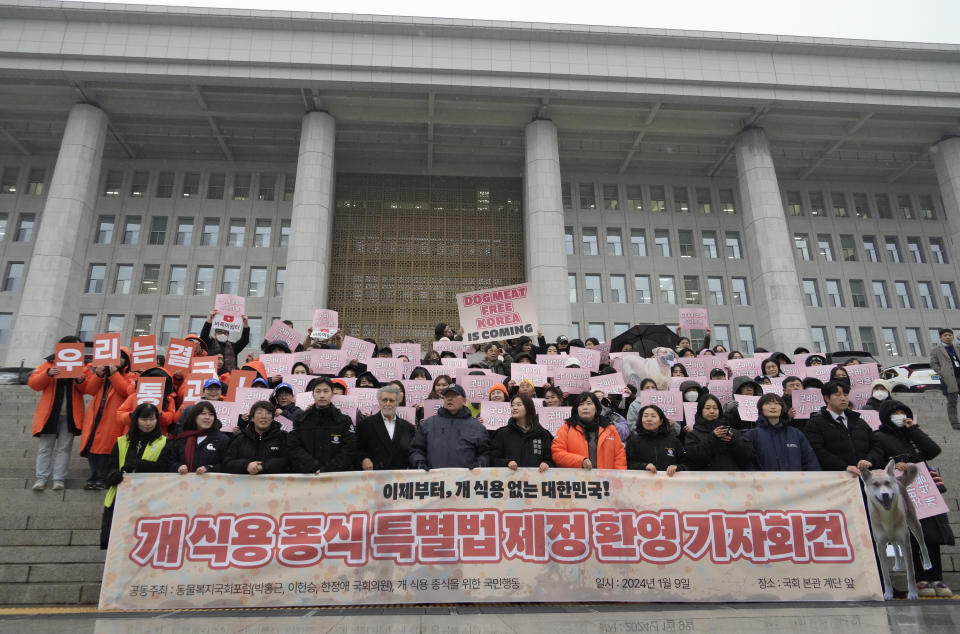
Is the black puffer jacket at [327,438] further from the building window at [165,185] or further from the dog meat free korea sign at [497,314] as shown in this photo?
the building window at [165,185]

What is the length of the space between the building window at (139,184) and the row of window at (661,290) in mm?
23646

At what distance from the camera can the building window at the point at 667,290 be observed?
33.3m

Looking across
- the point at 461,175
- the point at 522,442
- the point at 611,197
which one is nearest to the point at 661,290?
the point at 611,197

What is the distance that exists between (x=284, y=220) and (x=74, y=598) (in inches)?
1143

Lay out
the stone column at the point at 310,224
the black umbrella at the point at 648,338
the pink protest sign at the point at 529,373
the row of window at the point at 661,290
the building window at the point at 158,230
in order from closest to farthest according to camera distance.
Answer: the pink protest sign at the point at 529,373 → the black umbrella at the point at 648,338 → the stone column at the point at 310,224 → the building window at the point at 158,230 → the row of window at the point at 661,290

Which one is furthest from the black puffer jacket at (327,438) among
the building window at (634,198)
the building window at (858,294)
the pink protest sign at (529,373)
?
the building window at (858,294)

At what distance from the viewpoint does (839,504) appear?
19.9ft

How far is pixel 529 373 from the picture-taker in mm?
10586

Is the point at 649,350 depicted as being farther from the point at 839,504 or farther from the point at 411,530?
the point at 411,530

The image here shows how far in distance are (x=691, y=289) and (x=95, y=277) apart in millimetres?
31450

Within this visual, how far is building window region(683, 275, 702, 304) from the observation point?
33.4 meters

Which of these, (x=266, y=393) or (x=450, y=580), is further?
(x=266, y=393)

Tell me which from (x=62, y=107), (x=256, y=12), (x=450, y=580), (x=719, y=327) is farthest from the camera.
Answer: (x=719, y=327)

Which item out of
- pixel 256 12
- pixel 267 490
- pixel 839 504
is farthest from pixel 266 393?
pixel 256 12
